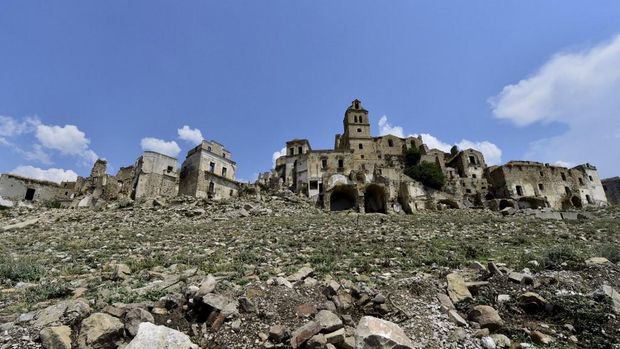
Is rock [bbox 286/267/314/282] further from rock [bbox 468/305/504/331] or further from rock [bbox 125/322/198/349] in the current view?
rock [bbox 468/305/504/331]

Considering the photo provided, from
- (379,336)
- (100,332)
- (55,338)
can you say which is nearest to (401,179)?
(379,336)

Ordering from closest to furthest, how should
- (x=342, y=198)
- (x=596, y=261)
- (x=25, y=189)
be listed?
(x=596, y=261), (x=342, y=198), (x=25, y=189)

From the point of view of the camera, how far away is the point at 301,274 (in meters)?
7.90

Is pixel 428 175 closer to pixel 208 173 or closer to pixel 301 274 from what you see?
pixel 208 173

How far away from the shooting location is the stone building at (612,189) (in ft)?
182

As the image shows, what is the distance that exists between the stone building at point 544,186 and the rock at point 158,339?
51.0m

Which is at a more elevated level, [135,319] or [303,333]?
[135,319]

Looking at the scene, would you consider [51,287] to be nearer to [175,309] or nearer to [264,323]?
[175,309]

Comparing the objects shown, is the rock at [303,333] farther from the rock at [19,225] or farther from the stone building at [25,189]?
the stone building at [25,189]

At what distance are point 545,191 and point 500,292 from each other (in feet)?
169

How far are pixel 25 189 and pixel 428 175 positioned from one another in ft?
186

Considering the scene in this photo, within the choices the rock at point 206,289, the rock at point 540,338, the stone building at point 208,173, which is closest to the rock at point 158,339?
the rock at point 206,289

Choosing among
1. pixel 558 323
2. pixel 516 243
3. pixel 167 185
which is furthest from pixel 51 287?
pixel 167 185

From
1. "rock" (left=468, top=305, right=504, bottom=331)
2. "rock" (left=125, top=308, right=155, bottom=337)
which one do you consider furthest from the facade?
"rock" (left=468, top=305, right=504, bottom=331)
